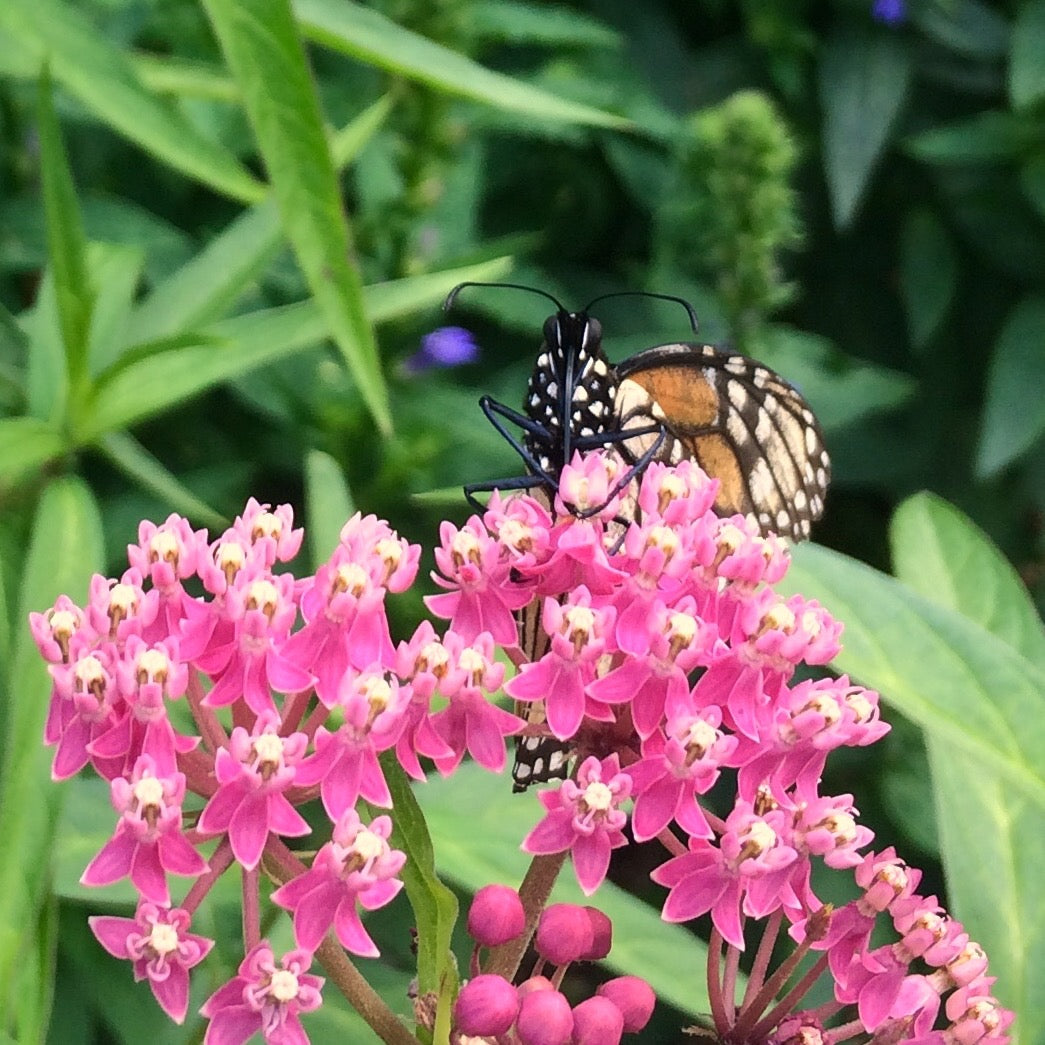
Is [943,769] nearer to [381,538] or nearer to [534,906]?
[534,906]

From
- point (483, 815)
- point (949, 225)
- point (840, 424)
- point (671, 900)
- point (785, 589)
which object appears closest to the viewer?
point (671, 900)

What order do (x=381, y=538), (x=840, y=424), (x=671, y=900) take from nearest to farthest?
1. (x=671, y=900)
2. (x=381, y=538)
3. (x=840, y=424)

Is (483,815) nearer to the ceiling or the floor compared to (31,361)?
nearer to the floor

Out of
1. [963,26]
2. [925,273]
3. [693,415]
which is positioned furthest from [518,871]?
[963,26]

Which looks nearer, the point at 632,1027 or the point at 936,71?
the point at 632,1027

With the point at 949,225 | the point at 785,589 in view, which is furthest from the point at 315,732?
the point at 949,225

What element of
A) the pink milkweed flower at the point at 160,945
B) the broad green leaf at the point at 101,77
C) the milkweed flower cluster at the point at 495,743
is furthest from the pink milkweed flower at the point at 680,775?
the broad green leaf at the point at 101,77

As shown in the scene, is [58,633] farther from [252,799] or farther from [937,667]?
[937,667]
